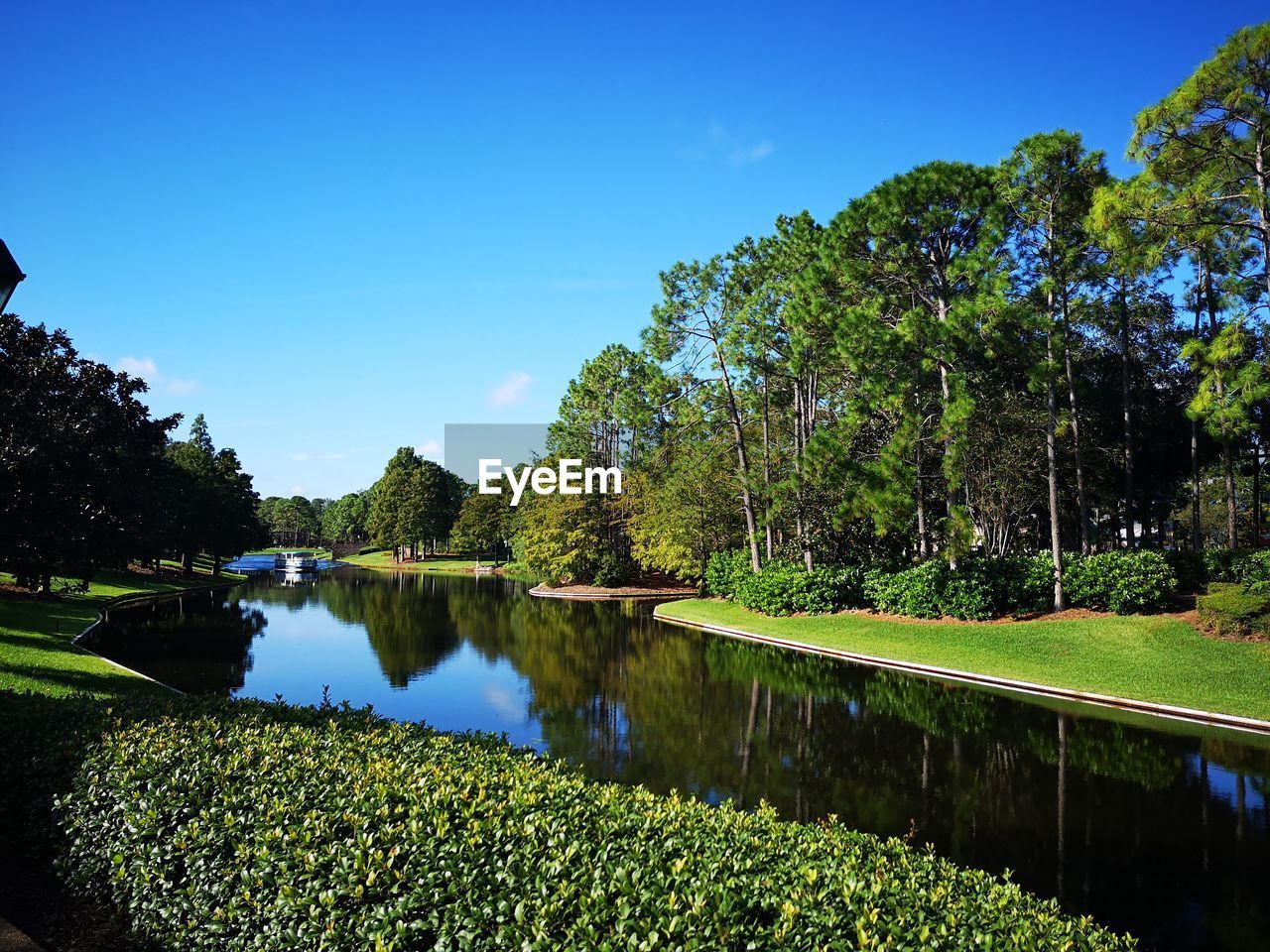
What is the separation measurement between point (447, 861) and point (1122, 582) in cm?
2224

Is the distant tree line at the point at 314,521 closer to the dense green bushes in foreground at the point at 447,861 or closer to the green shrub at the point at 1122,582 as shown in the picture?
the green shrub at the point at 1122,582

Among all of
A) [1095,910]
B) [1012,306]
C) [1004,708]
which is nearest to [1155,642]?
[1004,708]

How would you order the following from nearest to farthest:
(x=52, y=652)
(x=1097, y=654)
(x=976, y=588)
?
(x=52, y=652) < (x=1097, y=654) < (x=976, y=588)

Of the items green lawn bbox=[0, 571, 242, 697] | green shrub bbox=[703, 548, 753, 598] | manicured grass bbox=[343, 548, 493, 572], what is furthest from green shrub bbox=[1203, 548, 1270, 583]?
manicured grass bbox=[343, 548, 493, 572]

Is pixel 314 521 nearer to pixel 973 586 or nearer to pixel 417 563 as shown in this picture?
pixel 417 563

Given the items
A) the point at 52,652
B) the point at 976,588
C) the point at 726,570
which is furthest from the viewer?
the point at 726,570

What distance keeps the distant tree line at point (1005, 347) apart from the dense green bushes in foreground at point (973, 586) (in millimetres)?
955

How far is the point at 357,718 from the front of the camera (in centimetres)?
789

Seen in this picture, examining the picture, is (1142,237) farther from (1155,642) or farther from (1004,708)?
(1004,708)

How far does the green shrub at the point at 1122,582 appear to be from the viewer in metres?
20.5

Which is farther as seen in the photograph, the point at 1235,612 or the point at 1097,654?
the point at 1097,654

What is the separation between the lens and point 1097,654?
1864 centimetres

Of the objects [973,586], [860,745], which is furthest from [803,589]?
[860,745]

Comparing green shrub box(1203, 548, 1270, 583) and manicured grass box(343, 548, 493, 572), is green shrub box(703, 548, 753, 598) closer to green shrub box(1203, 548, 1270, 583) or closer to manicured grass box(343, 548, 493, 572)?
green shrub box(1203, 548, 1270, 583)
